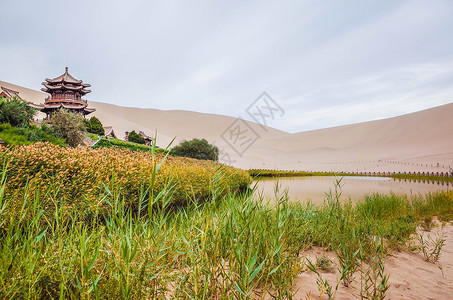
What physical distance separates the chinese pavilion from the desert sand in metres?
23.5

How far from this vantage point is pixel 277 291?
1918mm

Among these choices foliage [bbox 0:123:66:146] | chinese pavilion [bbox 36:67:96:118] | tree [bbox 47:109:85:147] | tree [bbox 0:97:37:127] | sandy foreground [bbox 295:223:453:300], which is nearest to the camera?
sandy foreground [bbox 295:223:453:300]

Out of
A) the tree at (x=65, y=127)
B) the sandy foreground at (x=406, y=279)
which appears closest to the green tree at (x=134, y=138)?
the tree at (x=65, y=127)

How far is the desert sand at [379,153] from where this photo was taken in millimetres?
2426

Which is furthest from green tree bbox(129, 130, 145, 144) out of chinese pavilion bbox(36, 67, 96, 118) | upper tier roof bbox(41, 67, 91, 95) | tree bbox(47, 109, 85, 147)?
tree bbox(47, 109, 85, 147)

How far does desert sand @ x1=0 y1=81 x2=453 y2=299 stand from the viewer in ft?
7.96

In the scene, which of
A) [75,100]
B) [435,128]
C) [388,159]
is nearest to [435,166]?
[388,159]

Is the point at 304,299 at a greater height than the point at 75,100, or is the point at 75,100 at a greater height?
the point at 75,100

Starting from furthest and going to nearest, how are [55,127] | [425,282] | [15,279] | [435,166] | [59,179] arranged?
[435,166] → [55,127] → [59,179] → [425,282] → [15,279]

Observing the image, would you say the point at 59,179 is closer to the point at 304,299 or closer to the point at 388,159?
the point at 304,299

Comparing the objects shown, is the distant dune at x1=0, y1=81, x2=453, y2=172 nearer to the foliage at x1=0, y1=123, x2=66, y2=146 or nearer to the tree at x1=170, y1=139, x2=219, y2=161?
the tree at x1=170, y1=139, x2=219, y2=161

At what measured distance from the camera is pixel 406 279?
2506 millimetres

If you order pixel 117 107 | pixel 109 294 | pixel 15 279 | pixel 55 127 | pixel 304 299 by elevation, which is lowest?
pixel 304 299

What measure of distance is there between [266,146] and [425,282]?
70.2m
